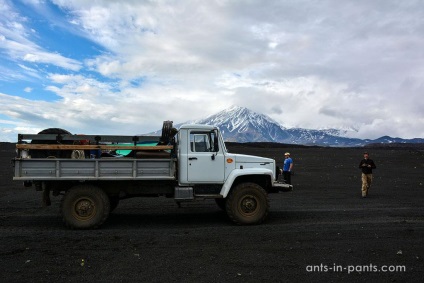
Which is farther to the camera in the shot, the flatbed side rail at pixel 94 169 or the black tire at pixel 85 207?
the black tire at pixel 85 207

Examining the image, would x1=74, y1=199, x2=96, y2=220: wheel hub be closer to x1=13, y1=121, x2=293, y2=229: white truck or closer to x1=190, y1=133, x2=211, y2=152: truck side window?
x1=13, y1=121, x2=293, y2=229: white truck

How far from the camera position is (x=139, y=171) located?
967 cm

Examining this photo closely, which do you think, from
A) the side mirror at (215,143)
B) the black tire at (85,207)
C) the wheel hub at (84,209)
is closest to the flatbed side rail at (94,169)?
the black tire at (85,207)

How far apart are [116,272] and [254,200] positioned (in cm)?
475

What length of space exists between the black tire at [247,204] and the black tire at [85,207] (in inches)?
130

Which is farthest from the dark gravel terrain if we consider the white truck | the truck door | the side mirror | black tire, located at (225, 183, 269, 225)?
the side mirror

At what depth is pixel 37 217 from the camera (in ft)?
36.6

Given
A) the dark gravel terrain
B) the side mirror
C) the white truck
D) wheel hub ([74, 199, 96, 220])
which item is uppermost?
the side mirror

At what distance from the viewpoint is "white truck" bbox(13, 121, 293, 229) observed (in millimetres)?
9453

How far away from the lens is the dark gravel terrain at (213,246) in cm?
623

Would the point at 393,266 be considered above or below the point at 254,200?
below

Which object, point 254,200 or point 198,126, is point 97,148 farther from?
point 254,200

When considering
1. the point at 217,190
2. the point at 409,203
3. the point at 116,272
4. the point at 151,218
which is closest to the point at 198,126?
the point at 217,190

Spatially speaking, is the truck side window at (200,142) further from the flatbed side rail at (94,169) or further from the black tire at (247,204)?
the black tire at (247,204)
